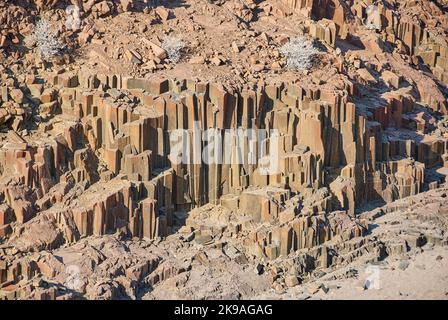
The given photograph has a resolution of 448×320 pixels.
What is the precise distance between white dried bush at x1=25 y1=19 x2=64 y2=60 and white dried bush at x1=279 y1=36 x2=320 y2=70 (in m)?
8.43

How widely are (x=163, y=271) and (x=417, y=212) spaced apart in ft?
35.0

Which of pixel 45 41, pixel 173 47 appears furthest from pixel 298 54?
pixel 45 41

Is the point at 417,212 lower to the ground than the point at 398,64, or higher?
lower

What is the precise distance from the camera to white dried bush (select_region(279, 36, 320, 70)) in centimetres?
5041

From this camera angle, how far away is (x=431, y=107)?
5612 centimetres

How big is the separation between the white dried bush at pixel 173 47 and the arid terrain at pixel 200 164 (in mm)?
154

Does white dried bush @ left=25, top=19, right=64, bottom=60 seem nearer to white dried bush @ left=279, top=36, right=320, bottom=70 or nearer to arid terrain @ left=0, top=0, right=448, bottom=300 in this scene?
arid terrain @ left=0, top=0, right=448, bottom=300

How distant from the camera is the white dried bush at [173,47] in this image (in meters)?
48.9

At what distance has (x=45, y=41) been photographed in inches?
1875

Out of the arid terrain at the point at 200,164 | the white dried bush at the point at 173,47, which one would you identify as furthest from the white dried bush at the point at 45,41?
the white dried bush at the point at 173,47


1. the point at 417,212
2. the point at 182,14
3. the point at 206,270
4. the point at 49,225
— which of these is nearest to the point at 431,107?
the point at 417,212

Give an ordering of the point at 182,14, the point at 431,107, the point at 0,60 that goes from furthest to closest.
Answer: the point at 431,107 < the point at 182,14 < the point at 0,60

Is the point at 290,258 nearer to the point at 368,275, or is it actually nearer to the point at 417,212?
the point at 368,275

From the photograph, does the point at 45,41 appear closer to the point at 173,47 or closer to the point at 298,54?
the point at 173,47
